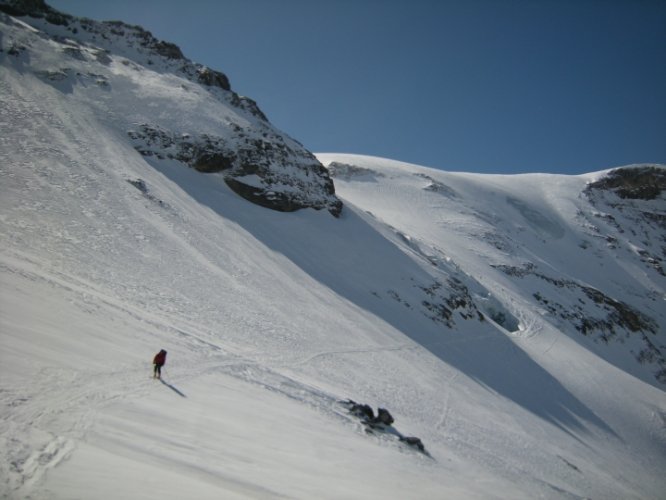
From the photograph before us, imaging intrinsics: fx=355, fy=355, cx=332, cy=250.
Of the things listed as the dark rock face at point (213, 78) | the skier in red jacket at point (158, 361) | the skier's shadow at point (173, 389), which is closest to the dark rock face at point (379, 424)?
the skier's shadow at point (173, 389)

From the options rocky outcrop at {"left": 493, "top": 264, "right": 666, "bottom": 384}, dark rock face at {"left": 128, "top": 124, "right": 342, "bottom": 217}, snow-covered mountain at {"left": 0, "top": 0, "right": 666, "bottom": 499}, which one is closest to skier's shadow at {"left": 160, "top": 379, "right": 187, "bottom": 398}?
snow-covered mountain at {"left": 0, "top": 0, "right": 666, "bottom": 499}

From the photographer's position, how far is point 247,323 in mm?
17609

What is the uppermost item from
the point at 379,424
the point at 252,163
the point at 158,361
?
the point at 252,163

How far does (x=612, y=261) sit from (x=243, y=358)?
7192 cm

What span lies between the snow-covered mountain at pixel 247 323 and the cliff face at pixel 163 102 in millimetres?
267

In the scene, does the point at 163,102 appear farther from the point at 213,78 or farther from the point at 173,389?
the point at 173,389

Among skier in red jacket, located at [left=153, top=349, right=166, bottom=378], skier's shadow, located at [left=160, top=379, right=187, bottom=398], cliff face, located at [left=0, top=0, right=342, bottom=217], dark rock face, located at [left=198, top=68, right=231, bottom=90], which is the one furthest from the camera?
dark rock face, located at [left=198, top=68, right=231, bottom=90]

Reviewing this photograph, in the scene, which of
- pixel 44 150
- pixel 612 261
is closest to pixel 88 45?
pixel 44 150

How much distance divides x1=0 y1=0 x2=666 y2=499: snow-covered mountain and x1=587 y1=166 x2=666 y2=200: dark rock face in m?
41.8

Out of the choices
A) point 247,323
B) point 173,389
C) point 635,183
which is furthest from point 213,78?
point 635,183

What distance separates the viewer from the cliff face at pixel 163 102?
1284 inches

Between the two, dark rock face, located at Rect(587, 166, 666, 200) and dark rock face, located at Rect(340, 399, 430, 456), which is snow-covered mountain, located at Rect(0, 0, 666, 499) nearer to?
dark rock face, located at Rect(340, 399, 430, 456)

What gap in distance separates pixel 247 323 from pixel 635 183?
346ft

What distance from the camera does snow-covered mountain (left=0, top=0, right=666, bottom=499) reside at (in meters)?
7.23
